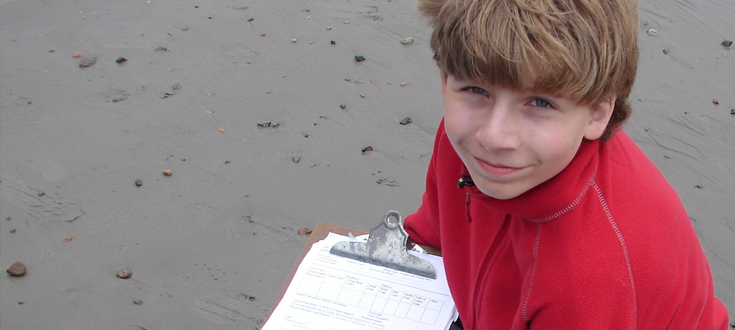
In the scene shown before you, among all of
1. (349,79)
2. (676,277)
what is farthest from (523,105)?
(349,79)

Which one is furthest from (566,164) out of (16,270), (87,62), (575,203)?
(87,62)

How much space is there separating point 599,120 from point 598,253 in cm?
22

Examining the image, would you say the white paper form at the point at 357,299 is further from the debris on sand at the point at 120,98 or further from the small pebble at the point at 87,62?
the small pebble at the point at 87,62

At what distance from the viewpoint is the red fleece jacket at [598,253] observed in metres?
1.00

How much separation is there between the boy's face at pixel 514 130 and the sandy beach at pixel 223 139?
159 cm

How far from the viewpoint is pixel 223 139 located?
3.19 m

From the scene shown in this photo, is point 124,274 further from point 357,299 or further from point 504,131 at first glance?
point 504,131

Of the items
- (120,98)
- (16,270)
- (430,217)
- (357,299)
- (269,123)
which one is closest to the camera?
(357,299)

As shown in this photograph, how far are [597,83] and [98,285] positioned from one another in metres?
2.17

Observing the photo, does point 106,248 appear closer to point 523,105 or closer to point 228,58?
point 228,58

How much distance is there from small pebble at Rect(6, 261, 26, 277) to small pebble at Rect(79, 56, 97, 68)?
1567 mm

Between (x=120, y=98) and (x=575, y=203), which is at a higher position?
(x=575, y=203)

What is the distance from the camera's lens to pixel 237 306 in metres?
2.41

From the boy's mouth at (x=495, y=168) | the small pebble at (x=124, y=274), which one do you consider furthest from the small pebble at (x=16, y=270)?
the boy's mouth at (x=495, y=168)
